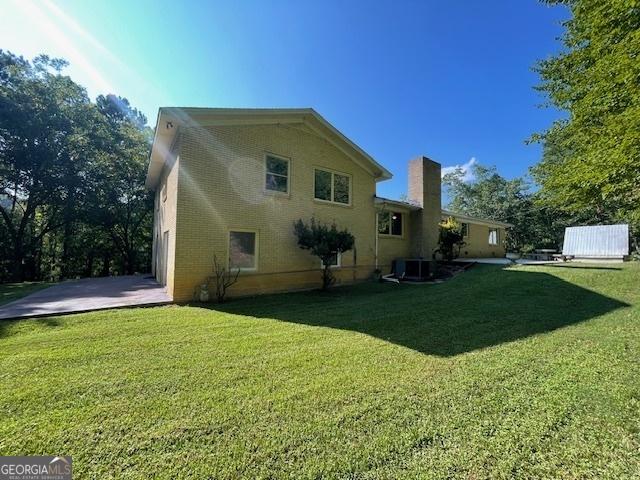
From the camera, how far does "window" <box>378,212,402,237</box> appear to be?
14523mm

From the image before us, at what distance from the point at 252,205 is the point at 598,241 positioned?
19.4m

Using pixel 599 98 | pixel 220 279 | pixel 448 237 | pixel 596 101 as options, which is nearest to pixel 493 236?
pixel 448 237

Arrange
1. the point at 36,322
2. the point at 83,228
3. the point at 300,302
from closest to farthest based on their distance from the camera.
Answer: the point at 36,322, the point at 300,302, the point at 83,228

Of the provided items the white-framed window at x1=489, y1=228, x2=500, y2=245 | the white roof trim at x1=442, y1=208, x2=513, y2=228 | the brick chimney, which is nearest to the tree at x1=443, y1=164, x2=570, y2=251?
the white-framed window at x1=489, y1=228, x2=500, y2=245

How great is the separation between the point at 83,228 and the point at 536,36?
30149 mm

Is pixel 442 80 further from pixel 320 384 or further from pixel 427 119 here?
pixel 320 384

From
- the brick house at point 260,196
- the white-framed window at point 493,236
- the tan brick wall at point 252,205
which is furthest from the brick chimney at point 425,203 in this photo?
the white-framed window at point 493,236

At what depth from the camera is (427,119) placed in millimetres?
19938

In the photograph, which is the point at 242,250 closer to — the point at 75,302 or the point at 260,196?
the point at 260,196

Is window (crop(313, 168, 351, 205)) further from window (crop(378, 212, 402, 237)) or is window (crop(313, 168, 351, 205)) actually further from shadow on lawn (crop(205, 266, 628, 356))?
shadow on lawn (crop(205, 266, 628, 356))

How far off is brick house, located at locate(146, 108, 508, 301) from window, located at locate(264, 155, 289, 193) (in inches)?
1.5

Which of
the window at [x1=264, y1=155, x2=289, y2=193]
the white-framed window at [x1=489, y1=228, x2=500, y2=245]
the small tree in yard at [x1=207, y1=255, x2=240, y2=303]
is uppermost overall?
the window at [x1=264, y1=155, x2=289, y2=193]

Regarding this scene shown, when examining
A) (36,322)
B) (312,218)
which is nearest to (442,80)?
(312,218)

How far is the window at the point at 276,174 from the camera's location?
10.4m
